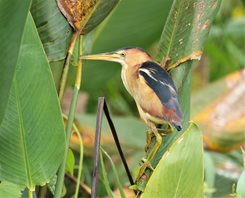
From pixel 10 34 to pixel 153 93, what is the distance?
0.20 meters

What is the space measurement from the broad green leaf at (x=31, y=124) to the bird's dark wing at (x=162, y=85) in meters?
0.12

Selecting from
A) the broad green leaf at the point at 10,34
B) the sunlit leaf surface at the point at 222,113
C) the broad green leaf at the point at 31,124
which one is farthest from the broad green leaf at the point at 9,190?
the sunlit leaf surface at the point at 222,113

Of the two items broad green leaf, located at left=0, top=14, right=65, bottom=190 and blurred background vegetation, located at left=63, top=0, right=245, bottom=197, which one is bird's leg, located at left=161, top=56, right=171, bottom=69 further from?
blurred background vegetation, located at left=63, top=0, right=245, bottom=197

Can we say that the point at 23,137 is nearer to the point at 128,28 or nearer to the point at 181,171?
the point at 181,171

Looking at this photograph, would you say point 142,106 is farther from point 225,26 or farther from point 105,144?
point 225,26

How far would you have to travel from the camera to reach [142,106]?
101 centimetres

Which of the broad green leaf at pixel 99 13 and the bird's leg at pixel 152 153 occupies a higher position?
the broad green leaf at pixel 99 13

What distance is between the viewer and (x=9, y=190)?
1034mm

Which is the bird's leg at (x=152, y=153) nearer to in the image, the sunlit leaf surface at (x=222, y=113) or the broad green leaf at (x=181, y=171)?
the broad green leaf at (x=181, y=171)

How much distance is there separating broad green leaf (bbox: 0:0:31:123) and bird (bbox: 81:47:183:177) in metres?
0.17

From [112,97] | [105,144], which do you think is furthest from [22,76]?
[112,97]

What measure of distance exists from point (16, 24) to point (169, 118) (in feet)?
0.74

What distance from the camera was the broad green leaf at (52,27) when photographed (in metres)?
1.10

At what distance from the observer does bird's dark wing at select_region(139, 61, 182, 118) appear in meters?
1.00
